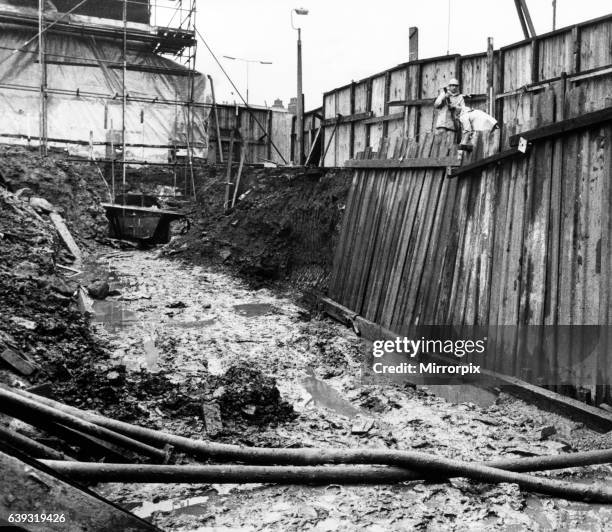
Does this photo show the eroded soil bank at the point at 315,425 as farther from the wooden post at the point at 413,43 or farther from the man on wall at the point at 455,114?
the wooden post at the point at 413,43

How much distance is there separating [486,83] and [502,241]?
23.5 feet

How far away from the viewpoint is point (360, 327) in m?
7.95

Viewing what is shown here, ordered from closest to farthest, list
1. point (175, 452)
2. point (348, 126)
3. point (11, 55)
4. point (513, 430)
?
point (175, 452) → point (513, 430) → point (348, 126) → point (11, 55)

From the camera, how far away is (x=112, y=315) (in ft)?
29.9

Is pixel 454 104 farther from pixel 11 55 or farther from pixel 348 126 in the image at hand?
pixel 11 55

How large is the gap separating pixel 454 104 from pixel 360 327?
11.5 ft

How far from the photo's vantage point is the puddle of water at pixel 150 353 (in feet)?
22.6

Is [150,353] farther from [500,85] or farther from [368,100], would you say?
[368,100]

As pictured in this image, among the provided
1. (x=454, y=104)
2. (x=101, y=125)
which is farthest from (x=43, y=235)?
(x=101, y=125)

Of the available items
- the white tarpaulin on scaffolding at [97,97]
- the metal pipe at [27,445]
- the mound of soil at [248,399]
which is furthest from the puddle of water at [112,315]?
the white tarpaulin on scaffolding at [97,97]

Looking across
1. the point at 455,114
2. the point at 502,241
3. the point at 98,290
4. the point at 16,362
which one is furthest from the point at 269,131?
the point at 16,362

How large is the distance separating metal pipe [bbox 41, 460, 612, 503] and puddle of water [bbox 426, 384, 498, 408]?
1.83m

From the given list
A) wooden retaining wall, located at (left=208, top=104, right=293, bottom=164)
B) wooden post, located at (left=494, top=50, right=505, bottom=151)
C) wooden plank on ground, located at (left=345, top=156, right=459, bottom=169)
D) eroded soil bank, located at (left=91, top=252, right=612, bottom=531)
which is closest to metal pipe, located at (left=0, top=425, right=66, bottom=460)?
eroded soil bank, located at (left=91, top=252, right=612, bottom=531)

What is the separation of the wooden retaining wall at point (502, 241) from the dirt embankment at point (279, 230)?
9.53 ft
